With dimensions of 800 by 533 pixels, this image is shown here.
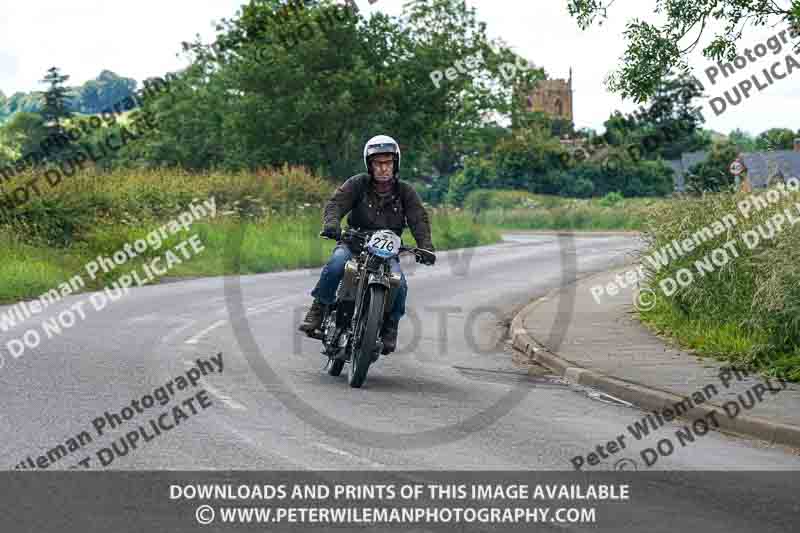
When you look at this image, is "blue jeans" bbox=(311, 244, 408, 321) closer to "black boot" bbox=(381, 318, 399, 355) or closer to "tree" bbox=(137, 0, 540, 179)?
"black boot" bbox=(381, 318, 399, 355)

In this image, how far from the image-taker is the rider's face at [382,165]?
1102 cm

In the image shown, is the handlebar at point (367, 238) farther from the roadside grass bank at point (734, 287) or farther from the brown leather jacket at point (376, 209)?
the roadside grass bank at point (734, 287)

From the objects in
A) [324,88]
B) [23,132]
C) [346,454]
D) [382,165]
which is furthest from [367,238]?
[23,132]

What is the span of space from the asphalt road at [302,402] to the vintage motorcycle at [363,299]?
33 centimetres

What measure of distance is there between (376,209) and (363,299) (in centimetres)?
104

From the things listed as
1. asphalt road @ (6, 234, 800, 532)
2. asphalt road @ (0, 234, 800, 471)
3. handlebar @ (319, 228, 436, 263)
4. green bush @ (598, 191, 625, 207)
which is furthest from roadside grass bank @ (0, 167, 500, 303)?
green bush @ (598, 191, 625, 207)

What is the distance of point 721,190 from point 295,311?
6.60 m

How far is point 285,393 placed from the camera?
10.4 m

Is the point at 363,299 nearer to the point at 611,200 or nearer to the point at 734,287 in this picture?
the point at 734,287

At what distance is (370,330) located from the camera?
1037cm

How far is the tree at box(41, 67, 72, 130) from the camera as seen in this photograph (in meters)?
110

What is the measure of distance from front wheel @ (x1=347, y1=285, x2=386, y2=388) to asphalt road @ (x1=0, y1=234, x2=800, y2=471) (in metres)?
0.28

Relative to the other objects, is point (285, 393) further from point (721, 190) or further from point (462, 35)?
point (462, 35)

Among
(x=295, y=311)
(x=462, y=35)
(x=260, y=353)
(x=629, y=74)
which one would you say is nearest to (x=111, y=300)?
(x=295, y=311)
